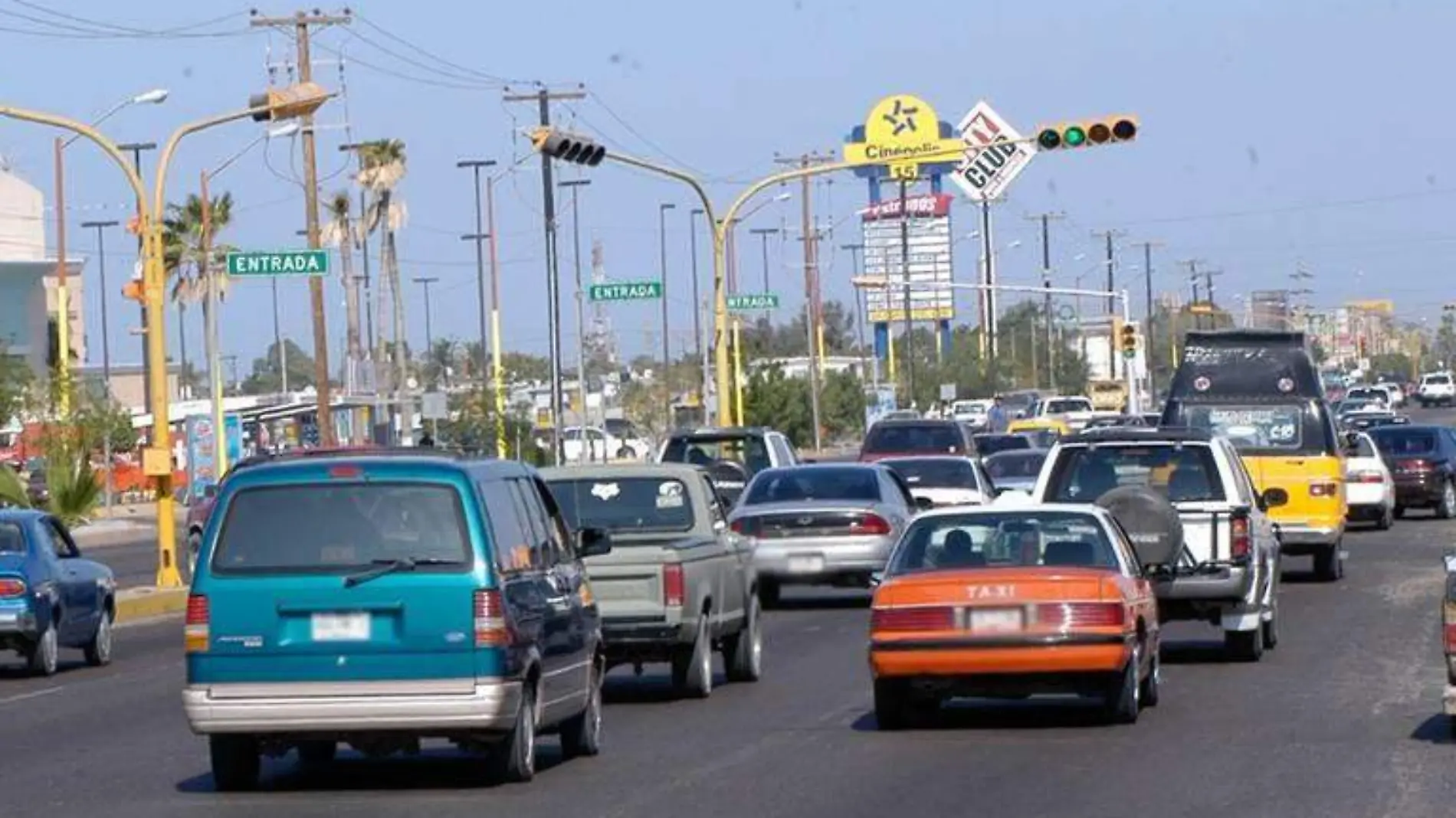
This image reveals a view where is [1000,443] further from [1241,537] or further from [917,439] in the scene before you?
[1241,537]

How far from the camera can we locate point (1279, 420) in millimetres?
32625

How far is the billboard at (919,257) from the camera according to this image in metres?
150

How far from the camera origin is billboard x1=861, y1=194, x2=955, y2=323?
494ft

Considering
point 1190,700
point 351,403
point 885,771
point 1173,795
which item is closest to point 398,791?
point 885,771

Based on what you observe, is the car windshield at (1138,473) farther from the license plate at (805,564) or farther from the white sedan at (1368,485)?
the white sedan at (1368,485)

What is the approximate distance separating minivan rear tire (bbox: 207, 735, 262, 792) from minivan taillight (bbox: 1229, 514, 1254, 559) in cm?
971

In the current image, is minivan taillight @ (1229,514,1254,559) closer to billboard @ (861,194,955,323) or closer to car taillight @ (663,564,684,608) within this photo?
car taillight @ (663,564,684,608)

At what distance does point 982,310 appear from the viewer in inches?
5157

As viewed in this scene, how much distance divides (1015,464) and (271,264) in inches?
511

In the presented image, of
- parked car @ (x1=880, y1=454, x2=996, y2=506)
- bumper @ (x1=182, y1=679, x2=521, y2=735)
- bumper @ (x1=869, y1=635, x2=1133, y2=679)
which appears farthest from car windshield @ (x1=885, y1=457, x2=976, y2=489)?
bumper @ (x1=182, y1=679, x2=521, y2=735)

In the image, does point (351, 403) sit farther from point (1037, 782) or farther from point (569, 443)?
point (1037, 782)

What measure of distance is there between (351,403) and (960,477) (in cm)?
2779

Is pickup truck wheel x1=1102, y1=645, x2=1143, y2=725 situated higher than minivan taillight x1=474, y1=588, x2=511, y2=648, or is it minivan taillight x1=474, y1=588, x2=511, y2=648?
minivan taillight x1=474, y1=588, x2=511, y2=648

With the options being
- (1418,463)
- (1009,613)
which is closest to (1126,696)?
(1009,613)
